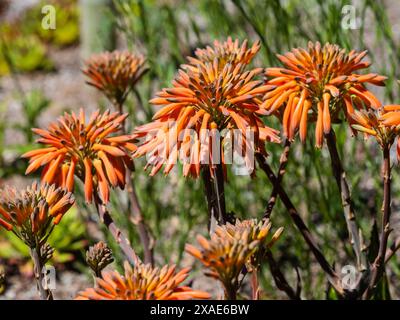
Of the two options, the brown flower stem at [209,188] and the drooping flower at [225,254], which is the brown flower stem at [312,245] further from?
the drooping flower at [225,254]

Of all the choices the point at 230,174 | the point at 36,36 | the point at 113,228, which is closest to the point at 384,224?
the point at 113,228

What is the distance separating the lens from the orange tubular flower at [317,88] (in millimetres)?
1387

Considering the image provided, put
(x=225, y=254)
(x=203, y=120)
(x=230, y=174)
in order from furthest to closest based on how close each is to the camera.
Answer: (x=230, y=174) → (x=203, y=120) → (x=225, y=254)

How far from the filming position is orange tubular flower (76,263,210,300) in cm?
111

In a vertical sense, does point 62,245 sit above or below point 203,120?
below

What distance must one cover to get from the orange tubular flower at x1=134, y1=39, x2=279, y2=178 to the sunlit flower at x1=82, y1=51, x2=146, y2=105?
0.53m

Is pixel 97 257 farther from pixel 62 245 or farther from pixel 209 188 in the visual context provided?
pixel 62 245

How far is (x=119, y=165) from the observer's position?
1497 mm

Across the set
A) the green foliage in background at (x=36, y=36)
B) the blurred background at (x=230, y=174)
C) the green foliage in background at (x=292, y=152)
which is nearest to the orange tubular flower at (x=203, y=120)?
the blurred background at (x=230, y=174)

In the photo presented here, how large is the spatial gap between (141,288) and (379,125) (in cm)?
58

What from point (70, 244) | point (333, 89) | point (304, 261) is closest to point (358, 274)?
point (333, 89)

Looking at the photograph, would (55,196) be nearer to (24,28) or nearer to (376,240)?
(376,240)

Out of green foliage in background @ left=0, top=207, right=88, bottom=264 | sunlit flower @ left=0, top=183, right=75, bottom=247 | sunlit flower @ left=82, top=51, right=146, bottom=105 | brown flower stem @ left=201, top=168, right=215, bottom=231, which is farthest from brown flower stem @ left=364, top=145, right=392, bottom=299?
green foliage in background @ left=0, top=207, right=88, bottom=264

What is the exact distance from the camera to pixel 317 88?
1.41 meters
